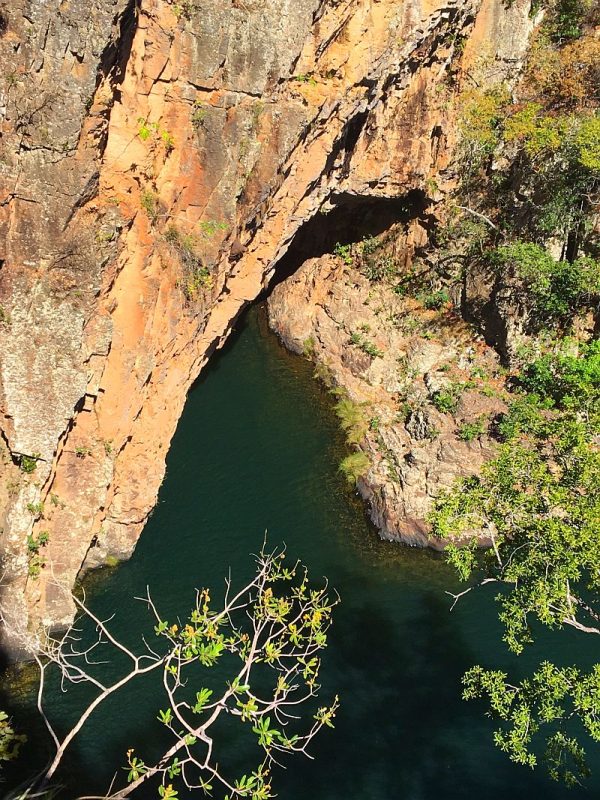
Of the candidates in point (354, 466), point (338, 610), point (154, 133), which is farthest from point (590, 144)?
point (338, 610)

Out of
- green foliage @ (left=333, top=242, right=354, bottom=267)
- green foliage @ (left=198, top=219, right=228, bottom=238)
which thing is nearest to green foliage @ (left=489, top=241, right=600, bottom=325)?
green foliage @ (left=333, top=242, right=354, bottom=267)

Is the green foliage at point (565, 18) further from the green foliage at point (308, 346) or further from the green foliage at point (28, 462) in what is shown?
the green foliage at point (28, 462)

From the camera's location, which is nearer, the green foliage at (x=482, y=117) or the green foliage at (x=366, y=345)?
the green foliage at (x=482, y=117)

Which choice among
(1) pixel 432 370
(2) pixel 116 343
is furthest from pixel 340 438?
(2) pixel 116 343

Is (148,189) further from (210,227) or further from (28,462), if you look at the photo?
(28,462)

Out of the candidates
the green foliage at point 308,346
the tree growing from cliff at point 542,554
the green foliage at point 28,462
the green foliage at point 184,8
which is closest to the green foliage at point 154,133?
the green foliage at point 184,8
